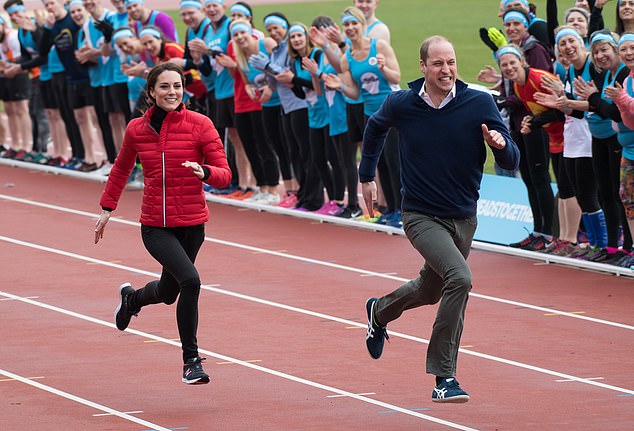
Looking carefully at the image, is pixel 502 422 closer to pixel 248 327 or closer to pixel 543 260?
pixel 248 327

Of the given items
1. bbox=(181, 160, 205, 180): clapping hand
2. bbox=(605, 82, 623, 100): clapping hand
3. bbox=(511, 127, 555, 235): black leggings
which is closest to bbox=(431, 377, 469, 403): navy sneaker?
bbox=(181, 160, 205, 180): clapping hand

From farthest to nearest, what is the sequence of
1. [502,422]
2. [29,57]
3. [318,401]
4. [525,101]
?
[29,57] → [525,101] → [318,401] → [502,422]

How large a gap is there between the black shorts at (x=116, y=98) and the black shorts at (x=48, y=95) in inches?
62.6

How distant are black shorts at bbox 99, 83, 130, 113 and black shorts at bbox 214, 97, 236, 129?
2.03 meters

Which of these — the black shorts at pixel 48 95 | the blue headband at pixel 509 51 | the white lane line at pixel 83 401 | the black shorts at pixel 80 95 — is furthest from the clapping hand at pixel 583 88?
the black shorts at pixel 48 95

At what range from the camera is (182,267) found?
8930 millimetres

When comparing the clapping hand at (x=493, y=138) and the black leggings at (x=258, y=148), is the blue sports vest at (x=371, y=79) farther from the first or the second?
the clapping hand at (x=493, y=138)

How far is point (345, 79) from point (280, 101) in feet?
5.00

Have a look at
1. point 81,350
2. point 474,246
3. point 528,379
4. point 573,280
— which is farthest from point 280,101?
point 528,379

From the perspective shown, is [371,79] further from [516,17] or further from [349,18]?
[516,17]

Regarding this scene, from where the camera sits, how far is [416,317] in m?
11.6

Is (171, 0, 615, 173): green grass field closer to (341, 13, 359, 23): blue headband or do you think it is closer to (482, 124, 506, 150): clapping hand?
(341, 13, 359, 23): blue headband

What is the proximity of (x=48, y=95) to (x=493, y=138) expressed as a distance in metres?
14.1

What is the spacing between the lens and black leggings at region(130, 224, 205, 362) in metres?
8.91
